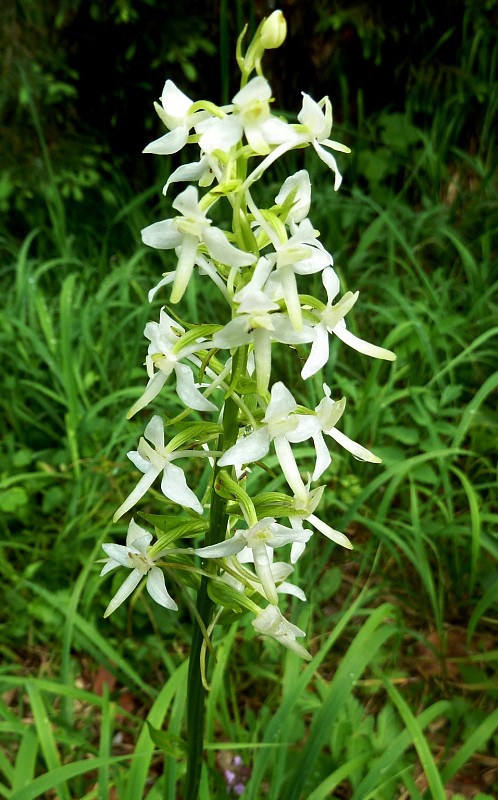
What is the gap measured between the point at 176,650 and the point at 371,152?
264 centimetres

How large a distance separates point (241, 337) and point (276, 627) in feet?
1.39

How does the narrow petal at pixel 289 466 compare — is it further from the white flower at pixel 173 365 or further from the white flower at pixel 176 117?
the white flower at pixel 176 117

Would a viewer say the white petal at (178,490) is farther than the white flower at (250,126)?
Yes

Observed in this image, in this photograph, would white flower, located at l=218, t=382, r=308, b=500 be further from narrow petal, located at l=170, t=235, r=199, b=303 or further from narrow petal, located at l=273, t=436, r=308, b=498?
narrow petal, located at l=170, t=235, r=199, b=303

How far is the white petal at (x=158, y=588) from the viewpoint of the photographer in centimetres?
101

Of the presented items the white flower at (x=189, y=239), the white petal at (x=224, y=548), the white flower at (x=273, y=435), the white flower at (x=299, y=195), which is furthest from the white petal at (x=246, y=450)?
the white flower at (x=299, y=195)

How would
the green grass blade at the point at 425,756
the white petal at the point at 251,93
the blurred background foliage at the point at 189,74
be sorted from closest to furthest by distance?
1. the white petal at the point at 251,93
2. the green grass blade at the point at 425,756
3. the blurred background foliage at the point at 189,74

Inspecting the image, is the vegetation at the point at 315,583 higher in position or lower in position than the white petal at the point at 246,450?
lower

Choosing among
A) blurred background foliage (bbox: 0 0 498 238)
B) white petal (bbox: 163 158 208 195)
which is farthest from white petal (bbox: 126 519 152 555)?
blurred background foliage (bbox: 0 0 498 238)

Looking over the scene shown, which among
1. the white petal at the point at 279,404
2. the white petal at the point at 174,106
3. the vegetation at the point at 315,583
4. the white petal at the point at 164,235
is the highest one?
the white petal at the point at 174,106

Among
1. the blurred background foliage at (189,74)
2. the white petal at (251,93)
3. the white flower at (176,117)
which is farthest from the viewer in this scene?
the blurred background foliage at (189,74)

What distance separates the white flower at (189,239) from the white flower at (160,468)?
0.20m

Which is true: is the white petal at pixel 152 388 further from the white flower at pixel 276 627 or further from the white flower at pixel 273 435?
the white flower at pixel 276 627

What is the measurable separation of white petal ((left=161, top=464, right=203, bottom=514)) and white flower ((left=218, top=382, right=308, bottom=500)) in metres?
0.08
